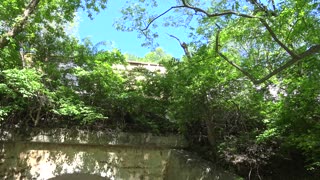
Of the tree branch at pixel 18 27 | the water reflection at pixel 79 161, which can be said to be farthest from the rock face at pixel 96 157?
the tree branch at pixel 18 27

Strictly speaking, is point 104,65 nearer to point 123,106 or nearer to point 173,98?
point 123,106

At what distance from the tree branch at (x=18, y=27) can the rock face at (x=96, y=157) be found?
1.71 m

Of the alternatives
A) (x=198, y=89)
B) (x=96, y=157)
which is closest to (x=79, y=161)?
(x=96, y=157)

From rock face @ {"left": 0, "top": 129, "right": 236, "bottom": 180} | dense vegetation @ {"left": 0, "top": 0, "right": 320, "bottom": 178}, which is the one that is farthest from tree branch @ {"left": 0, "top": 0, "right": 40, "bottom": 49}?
rock face @ {"left": 0, "top": 129, "right": 236, "bottom": 180}

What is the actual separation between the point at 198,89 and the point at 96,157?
7.81 ft

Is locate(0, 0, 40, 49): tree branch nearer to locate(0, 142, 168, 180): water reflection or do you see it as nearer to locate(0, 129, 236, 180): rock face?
locate(0, 129, 236, 180): rock face

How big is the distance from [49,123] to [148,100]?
2.00m

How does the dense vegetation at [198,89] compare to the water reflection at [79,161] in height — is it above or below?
above

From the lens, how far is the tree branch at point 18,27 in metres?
6.70

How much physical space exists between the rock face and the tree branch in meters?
1.71

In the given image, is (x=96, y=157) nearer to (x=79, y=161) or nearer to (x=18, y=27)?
(x=79, y=161)

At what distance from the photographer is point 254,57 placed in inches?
293

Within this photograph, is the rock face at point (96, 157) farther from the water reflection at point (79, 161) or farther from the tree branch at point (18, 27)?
the tree branch at point (18, 27)

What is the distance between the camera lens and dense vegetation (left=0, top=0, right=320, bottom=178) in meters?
6.49
